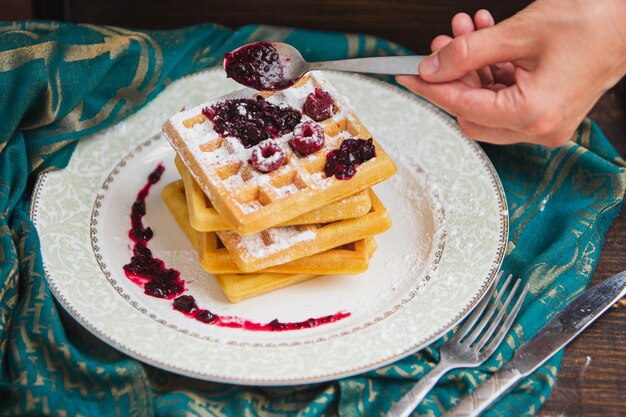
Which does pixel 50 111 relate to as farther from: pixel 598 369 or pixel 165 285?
pixel 598 369

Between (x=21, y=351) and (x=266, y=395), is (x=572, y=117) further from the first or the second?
(x=21, y=351)

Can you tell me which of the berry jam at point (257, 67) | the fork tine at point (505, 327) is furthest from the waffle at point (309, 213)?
the fork tine at point (505, 327)

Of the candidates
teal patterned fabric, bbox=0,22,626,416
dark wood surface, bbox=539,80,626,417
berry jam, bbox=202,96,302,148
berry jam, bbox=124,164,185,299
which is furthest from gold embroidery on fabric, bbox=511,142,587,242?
berry jam, bbox=124,164,185,299

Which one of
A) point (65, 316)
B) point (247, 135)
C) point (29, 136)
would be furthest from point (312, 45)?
point (65, 316)

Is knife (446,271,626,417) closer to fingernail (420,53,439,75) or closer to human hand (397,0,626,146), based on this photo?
human hand (397,0,626,146)

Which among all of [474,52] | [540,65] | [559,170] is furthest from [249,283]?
[559,170]

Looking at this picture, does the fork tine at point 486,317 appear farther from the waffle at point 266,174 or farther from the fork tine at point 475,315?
the waffle at point 266,174
